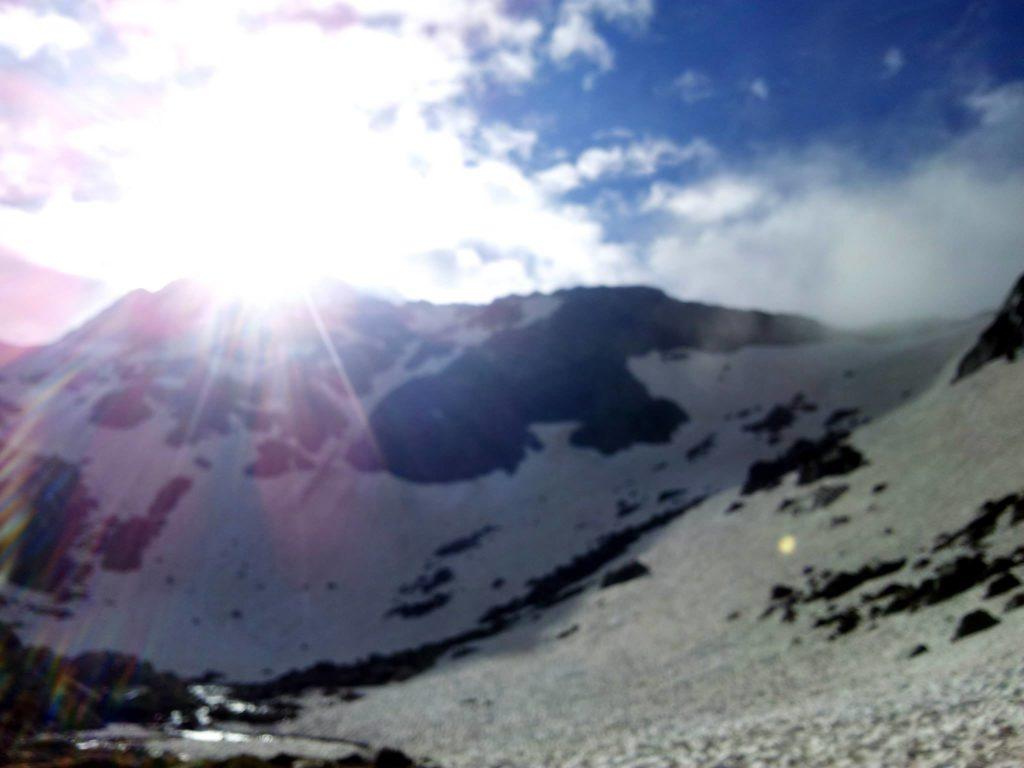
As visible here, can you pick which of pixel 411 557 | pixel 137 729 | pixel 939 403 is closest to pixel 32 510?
pixel 411 557

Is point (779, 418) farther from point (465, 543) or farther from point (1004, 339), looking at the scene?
point (1004, 339)

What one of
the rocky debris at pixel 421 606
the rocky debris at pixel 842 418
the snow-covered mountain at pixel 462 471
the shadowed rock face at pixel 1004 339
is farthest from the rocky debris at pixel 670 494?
the shadowed rock face at pixel 1004 339

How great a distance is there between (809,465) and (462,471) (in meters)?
60.0

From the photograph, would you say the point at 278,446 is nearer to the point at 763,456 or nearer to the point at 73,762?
the point at 763,456

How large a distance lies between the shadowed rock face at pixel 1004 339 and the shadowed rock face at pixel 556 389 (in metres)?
50.5

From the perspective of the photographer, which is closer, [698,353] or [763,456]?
[763,456]

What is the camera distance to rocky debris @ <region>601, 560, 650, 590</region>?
178 feet

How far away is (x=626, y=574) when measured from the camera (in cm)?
5525

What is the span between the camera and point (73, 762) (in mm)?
18484

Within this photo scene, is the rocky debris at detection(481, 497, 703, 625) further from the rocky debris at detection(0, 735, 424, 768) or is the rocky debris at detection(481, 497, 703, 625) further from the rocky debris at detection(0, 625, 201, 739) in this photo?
the rocky debris at detection(0, 735, 424, 768)

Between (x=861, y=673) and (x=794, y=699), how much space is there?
6.82 feet

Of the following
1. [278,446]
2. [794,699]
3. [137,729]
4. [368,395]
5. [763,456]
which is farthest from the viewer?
[368,395]

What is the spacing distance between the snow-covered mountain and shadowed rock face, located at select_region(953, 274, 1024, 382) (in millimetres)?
379

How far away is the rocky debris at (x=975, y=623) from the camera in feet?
65.9
